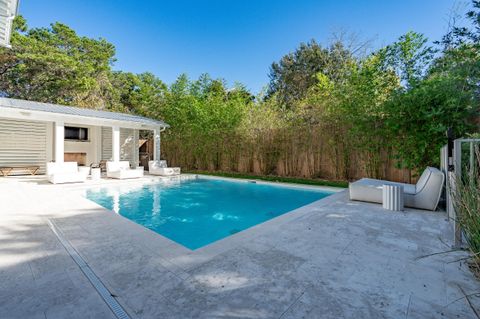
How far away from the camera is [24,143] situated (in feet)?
38.9

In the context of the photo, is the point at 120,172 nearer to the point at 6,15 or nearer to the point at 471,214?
the point at 6,15

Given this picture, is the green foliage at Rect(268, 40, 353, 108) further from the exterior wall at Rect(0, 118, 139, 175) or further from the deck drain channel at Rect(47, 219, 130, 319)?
the deck drain channel at Rect(47, 219, 130, 319)

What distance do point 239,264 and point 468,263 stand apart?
2.53 metres

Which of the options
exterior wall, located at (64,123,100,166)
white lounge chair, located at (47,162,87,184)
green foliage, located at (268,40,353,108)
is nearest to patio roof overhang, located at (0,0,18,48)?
white lounge chair, located at (47,162,87,184)

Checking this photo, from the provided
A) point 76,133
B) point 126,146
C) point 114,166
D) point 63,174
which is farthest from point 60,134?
point 126,146

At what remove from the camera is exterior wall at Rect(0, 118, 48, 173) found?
447 inches

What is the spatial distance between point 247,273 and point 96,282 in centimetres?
147

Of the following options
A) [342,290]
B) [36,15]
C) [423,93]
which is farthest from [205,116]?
[36,15]

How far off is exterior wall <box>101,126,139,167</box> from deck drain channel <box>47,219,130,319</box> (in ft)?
42.8

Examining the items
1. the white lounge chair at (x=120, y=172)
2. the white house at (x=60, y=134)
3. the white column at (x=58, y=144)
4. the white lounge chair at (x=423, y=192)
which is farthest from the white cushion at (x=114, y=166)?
the white lounge chair at (x=423, y=192)

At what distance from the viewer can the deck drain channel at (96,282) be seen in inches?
72.9

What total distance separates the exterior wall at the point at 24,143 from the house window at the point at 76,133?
1108 mm

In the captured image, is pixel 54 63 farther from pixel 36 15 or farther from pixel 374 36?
pixel 374 36

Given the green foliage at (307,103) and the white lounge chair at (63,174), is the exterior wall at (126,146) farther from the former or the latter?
the white lounge chair at (63,174)
